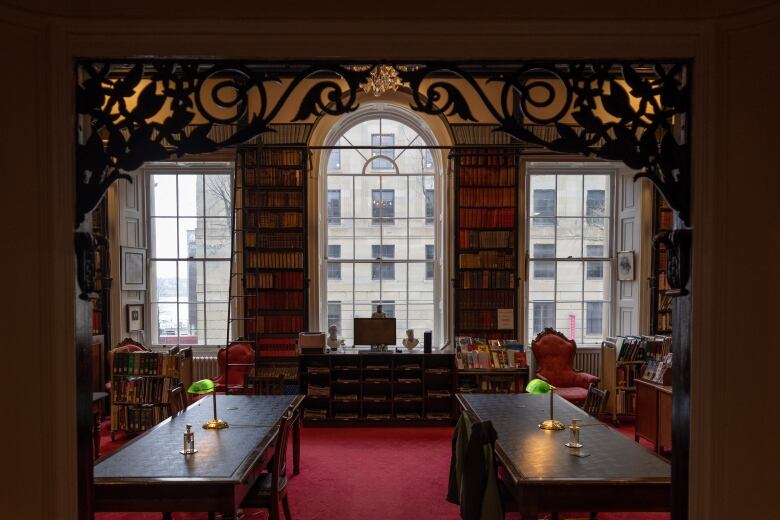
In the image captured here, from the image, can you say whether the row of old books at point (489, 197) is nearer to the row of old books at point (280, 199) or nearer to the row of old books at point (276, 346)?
the row of old books at point (280, 199)

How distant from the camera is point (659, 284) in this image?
25.1ft

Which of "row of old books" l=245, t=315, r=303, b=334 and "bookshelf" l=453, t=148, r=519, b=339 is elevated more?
"bookshelf" l=453, t=148, r=519, b=339

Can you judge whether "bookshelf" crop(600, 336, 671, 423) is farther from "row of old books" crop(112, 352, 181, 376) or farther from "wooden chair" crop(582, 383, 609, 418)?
"row of old books" crop(112, 352, 181, 376)

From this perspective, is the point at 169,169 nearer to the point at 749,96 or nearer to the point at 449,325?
the point at 449,325

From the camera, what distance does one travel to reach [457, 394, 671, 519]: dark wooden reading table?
2.84m

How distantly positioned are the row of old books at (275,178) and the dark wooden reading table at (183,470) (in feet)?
14.0

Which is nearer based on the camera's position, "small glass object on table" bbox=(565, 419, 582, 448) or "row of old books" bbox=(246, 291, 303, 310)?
"small glass object on table" bbox=(565, 419, 582, 448)

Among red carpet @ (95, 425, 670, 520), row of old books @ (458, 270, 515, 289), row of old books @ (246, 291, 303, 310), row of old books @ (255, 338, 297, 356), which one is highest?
row of old books @ (458, 270, 515, 289)

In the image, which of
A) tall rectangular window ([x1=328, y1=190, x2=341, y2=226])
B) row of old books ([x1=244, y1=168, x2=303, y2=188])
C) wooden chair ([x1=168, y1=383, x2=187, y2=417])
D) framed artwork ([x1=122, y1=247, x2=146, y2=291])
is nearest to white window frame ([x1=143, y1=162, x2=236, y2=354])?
framed artwork ([x1=122, y1=247, x2=146, y2=291])

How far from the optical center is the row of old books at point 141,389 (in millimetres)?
6484

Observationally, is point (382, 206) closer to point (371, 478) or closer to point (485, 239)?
point (485, 239)

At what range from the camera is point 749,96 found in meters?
1.60

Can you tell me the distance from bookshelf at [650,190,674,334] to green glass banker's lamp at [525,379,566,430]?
443cm

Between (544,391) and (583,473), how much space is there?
0.76 meters
